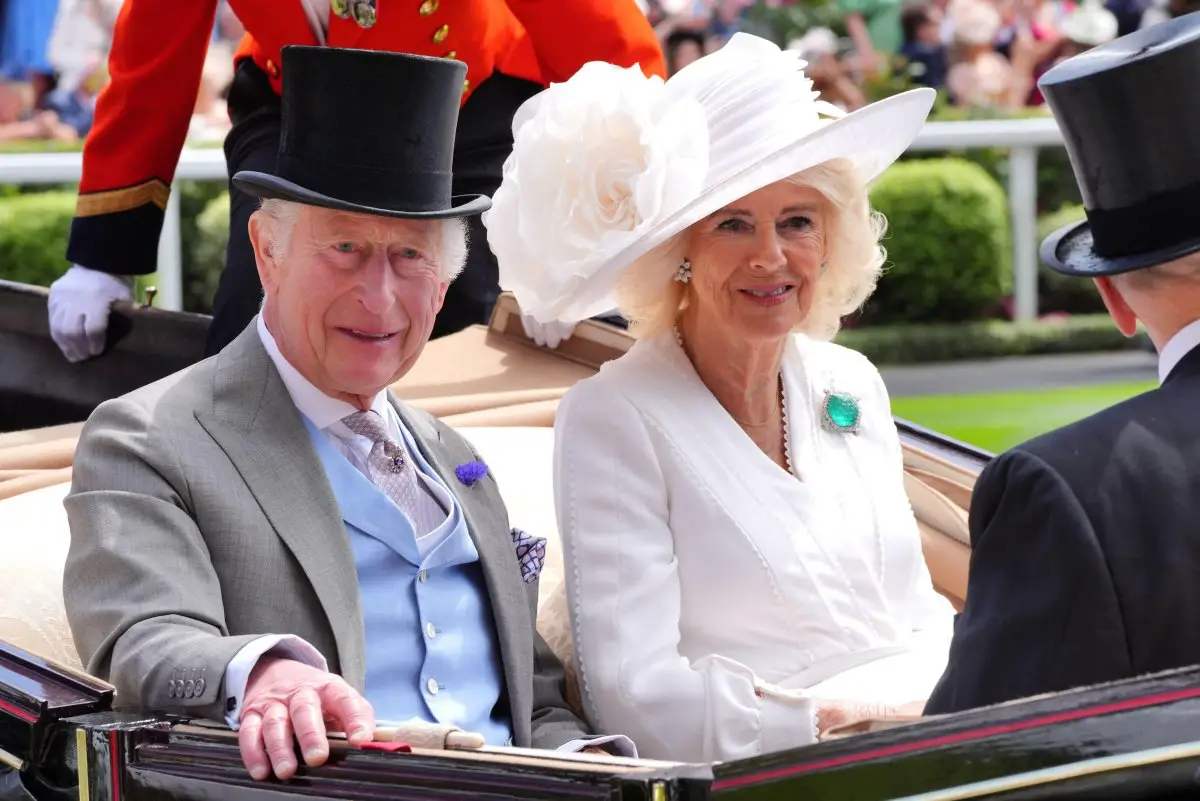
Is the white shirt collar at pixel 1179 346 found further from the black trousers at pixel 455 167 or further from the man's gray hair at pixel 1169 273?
the black trousers at pixel 455 167

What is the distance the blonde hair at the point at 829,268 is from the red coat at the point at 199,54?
2.71ft

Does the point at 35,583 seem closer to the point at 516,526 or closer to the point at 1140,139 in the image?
the point at 516,526

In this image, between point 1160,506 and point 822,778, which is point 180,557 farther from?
point 1160,506

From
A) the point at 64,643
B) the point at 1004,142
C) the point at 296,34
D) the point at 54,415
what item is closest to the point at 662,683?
the point at 64,643

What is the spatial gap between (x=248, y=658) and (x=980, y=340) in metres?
7.93

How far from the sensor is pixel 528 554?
8.00 ft

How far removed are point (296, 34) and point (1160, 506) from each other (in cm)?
205

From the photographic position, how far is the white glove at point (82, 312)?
3510 mm

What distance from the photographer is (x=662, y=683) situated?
2.32 metres

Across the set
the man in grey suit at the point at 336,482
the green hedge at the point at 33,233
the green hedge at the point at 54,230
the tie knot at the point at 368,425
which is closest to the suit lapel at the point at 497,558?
the man in grey suit at the point at 336,482

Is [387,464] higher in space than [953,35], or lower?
lower

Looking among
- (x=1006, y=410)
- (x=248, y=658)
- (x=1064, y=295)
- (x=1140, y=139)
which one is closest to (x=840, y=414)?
(x=1140, y=139)

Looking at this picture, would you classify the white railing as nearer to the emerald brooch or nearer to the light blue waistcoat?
the emerald brooch

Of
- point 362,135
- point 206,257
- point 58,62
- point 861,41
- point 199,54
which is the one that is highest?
point 861,41
